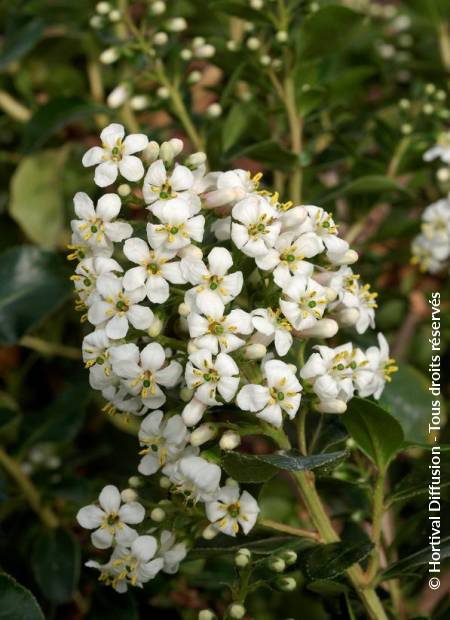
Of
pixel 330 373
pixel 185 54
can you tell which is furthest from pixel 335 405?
pixel 185 54

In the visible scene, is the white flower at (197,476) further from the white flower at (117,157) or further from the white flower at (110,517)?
the white flower at (117,157)

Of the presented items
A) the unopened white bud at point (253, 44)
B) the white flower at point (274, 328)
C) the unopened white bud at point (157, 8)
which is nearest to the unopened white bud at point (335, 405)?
the white flower at point (274, 328)

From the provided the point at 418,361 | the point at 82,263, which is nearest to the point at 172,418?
the point at 82,263

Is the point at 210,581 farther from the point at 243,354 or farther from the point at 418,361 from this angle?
the point at 418,361

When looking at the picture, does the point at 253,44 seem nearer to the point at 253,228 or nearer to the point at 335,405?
the point at 253,228

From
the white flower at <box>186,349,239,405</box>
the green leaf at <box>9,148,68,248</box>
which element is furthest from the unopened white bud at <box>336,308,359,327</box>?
the green leaf at <box>9,148,68,248</box>

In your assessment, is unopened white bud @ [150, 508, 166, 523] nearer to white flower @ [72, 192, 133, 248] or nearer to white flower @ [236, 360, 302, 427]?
white flower @ [236, 360, 302, 427]
